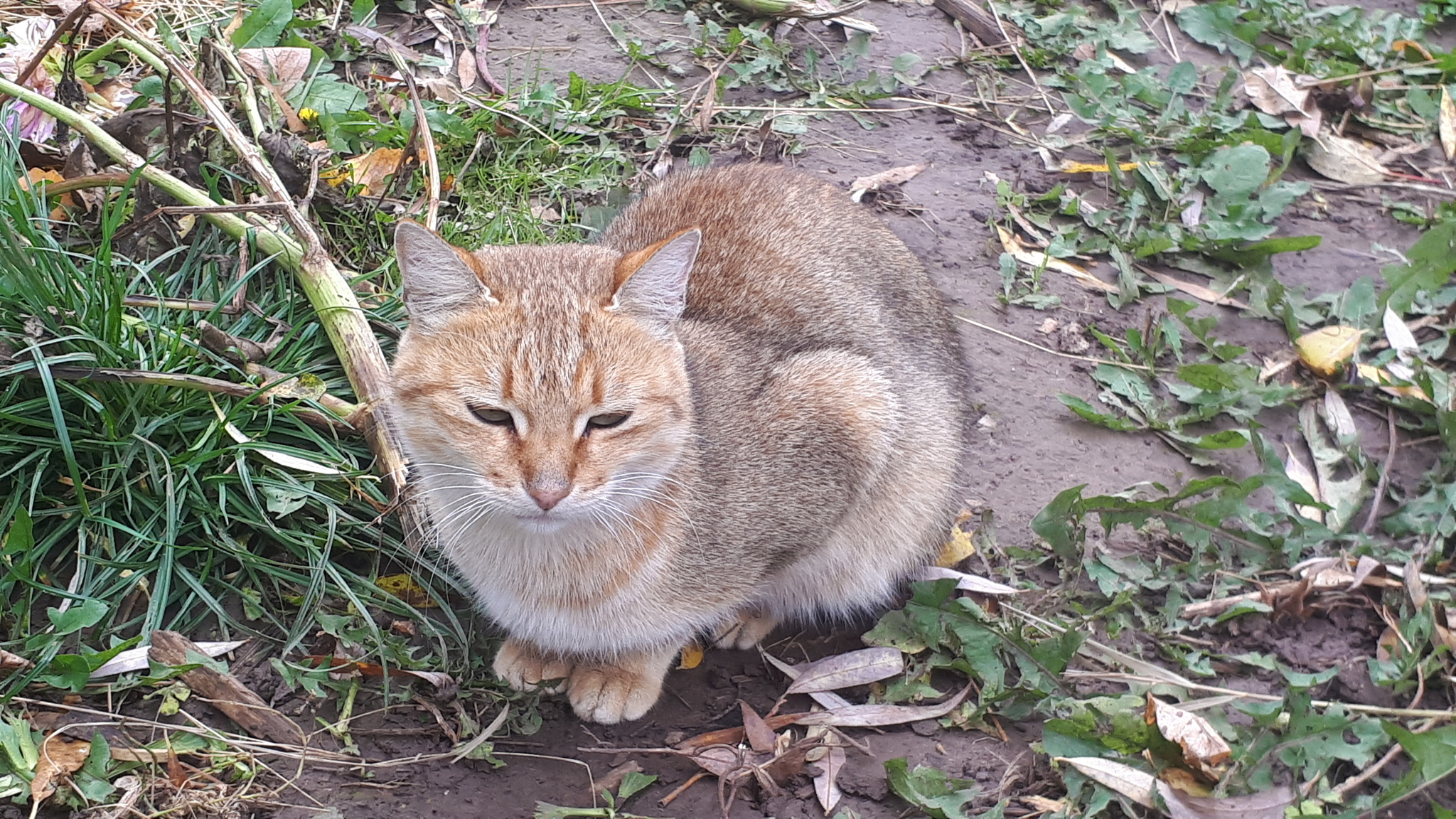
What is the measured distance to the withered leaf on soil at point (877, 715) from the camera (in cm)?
344

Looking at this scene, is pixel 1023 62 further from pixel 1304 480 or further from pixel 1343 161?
pixel 1304 480

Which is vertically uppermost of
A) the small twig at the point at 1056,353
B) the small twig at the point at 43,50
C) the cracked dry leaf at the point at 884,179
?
the small twig at the point at 43,50

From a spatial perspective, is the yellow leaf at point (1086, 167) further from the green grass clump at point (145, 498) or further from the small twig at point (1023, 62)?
the green grass clump at point (145, 498)

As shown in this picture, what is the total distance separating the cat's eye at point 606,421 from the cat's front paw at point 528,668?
3.15ft

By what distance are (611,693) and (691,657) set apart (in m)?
0.37

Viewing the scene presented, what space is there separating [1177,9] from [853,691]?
5071 mm

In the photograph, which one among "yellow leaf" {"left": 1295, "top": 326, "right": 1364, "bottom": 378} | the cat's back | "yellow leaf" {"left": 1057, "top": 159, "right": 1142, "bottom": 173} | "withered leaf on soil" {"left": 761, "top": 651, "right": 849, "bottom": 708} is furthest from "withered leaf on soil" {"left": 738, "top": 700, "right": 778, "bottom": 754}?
"yellow leaf" {"left": 1057, "top": 159, "right": 1142, "bottom": 173}

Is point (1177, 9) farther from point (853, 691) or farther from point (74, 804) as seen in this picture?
point (74, 804)

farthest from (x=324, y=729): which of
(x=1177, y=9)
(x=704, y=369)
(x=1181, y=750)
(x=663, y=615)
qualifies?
(x=1177, y=9)

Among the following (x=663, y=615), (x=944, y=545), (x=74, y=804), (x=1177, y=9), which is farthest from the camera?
(x=1177, y=9)

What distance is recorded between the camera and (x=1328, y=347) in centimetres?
472

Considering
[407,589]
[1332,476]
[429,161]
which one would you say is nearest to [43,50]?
[429,161]

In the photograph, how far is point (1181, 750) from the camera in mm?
3135

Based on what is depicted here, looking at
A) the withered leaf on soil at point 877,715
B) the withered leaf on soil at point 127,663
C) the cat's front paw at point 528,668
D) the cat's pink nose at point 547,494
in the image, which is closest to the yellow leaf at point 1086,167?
the withered leaf on soil at point 877,715
